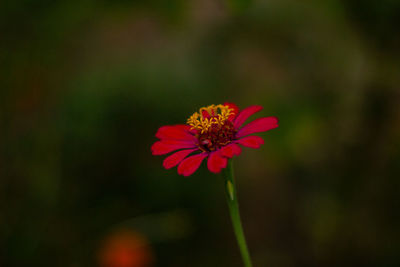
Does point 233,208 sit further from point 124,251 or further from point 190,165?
point 124,251

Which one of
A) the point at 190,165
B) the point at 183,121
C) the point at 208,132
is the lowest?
the point at 190,165

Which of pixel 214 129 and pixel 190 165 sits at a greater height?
pixel 214 129

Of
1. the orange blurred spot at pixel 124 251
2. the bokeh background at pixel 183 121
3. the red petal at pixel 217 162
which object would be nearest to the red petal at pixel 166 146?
the red petal at pixel 217 162

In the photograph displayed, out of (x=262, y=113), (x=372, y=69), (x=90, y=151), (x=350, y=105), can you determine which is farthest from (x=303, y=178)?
(x=90, y=151)

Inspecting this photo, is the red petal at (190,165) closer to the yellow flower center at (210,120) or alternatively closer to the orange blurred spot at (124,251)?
the yellow flower center at (210,120)

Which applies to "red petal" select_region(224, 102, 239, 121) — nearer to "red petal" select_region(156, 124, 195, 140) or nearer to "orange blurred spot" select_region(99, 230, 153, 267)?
"red petal" select_region(156, 124, 195, 140)

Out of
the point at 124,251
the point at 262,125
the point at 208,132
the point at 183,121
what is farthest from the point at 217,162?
the point at 183,121

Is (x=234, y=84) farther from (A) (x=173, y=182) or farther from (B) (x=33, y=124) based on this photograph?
(B) (x=33, y=124)
